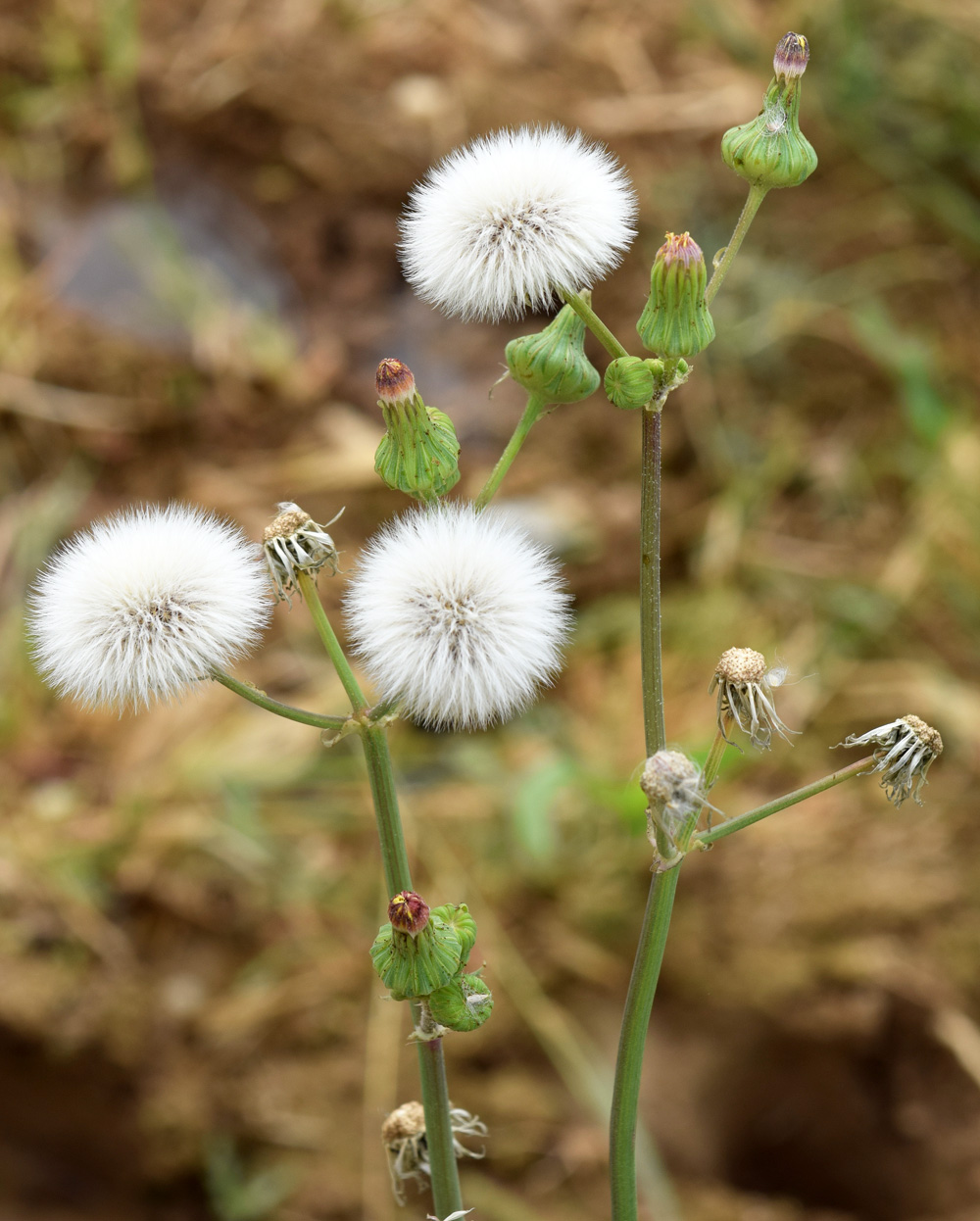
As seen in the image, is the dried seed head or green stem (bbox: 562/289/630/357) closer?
green stem (bbox: 562/289/630/357)

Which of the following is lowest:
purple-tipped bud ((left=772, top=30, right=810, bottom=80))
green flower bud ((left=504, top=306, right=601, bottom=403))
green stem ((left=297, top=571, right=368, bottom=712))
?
green stem ((left=297, top=571, right=368, bottom=712))

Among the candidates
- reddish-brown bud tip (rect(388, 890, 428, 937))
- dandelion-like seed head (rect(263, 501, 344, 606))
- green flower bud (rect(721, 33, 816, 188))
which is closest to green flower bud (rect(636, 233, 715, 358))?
green flower bud (rect(721, 33, 816, 188))

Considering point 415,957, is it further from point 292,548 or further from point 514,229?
point 514,229

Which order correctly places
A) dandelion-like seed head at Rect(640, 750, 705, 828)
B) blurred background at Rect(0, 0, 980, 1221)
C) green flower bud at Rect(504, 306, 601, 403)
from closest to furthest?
dandelion-like seed head at Rect(640, 750, 705, 828)
green flower bud at Rect(504, 306, 601, 403)
blurred background at Rect(0, 0, 980, 1221)

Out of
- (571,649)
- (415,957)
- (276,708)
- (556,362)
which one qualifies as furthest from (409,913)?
(571,649)

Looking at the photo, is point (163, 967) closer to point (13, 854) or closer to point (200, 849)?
point (200, 849)

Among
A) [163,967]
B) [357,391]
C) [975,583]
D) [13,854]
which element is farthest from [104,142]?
[975,583]

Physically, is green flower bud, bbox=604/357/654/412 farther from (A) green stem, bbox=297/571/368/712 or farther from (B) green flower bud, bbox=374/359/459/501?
(A) green stem, bbox=297/571/368/712
